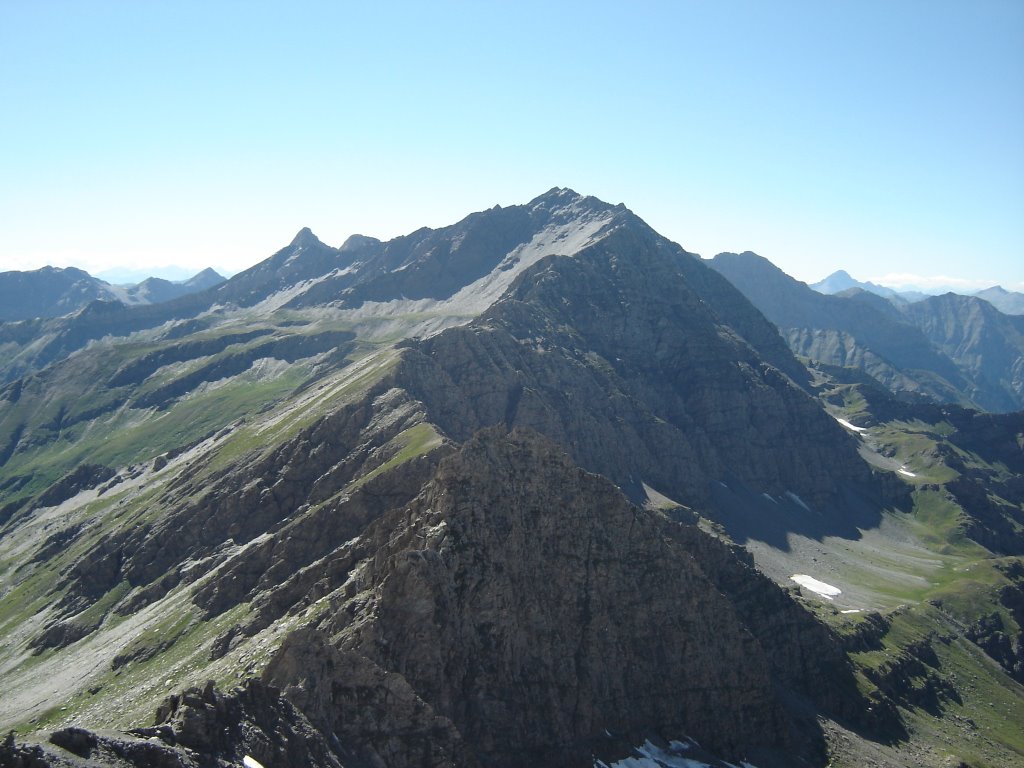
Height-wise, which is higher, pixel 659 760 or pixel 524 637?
pixel 524 637

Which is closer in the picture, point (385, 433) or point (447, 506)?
point (447, 506)

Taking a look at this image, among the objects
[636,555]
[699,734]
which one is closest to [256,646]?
[636,555]

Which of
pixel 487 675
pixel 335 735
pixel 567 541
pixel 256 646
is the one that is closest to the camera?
pixel 335 735

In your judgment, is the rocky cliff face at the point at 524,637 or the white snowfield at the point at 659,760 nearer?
the rocky cliff face at the point at 524,637

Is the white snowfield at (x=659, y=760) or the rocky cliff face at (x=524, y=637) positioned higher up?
the rocky cliff face at (x=524, y=637)

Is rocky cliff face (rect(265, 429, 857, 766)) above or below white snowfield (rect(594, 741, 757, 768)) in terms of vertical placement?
above

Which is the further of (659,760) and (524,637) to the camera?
(659,760)

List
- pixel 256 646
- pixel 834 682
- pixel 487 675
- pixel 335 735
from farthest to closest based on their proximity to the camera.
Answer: pixel 834 682, pixel 256 646, pixel 487 675, pixel 335 735

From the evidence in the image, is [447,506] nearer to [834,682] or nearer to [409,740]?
[409,740]

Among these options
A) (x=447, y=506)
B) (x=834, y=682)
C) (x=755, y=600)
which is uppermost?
(x=447, y=506)

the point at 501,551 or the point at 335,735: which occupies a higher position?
the point at 501,551

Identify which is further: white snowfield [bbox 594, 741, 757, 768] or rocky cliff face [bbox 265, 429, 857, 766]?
white snowfield [bbox 594, 741, 757, 768]
